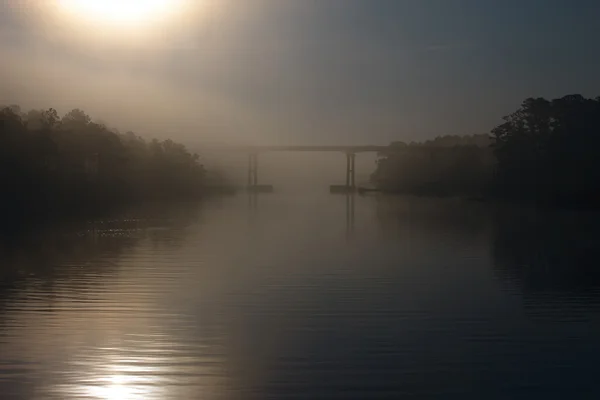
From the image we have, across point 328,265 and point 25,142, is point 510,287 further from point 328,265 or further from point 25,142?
point 25,142

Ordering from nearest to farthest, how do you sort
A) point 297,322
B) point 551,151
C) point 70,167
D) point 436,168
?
point 297,322
point 70,167
point 551,151
point 436,168

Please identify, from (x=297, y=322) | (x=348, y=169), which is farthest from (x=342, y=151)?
(x=297, y=322)

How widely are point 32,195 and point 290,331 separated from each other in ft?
108

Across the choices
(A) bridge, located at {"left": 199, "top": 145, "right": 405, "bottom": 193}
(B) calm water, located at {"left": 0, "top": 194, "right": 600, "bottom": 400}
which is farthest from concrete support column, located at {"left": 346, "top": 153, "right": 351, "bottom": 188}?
(B) calm water, located at {"left": 0, "top": 194, "right": 600, "bottom": 400}

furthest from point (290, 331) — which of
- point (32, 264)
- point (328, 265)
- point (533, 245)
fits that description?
point (533, 245)

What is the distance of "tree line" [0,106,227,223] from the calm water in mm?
19244

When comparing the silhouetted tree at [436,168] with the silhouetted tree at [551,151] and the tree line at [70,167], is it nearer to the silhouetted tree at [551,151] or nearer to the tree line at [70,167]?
the silhouetted tree at [551,151]

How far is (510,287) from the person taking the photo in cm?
1438

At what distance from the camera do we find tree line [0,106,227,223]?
127 feet

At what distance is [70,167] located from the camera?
4984 cm

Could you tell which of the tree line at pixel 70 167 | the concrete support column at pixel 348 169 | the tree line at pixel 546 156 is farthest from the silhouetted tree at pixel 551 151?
the concrete support column at pixel 348 169

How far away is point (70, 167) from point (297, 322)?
4170 centimetres

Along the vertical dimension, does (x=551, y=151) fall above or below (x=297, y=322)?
above

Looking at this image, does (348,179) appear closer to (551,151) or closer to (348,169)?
(348,169)
